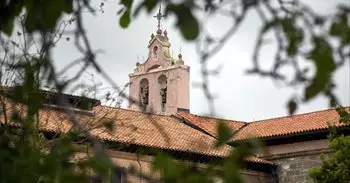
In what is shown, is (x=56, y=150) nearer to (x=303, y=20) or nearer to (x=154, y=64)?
(x=303, y=20)

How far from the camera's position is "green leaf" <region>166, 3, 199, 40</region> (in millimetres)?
2414

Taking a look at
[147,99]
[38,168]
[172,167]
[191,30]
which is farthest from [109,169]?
[147,99]

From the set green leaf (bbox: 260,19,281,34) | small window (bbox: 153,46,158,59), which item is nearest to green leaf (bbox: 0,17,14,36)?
green leaf (bbox: 260,19,281,34)

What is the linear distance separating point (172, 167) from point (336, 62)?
2.07ft

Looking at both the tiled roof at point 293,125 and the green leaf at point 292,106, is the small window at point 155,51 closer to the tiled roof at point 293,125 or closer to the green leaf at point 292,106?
the tiled roof at point 293,125

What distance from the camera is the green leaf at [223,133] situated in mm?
2439

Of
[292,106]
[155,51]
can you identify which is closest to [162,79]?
[155,51]

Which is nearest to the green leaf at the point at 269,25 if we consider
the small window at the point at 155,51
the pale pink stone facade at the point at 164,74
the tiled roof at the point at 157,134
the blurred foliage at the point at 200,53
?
the blurred foliage at the point at 200,53

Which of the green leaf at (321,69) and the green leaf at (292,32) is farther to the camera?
the green leaf at (292,32)

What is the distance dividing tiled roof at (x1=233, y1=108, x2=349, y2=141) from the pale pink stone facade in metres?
7.66

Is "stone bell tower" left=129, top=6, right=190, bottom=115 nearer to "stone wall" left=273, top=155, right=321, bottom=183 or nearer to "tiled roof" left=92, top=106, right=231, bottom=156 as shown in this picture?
"tiled roof" left=92, top=106, right=231, bottom=156

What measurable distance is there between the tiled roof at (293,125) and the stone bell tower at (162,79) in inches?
312

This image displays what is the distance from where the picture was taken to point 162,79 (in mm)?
35562

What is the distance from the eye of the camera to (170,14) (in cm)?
245
